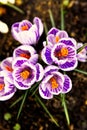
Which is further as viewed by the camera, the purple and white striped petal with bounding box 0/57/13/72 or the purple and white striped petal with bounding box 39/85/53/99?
the purple and white striped petal with bounding box 0/57/13/72

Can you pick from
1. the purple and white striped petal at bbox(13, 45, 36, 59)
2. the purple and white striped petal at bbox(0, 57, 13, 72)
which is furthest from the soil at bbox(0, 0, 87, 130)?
the purple and white striped petal at bbox(13, 45, 36, 59)

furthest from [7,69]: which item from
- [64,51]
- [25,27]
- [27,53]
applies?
[64,51]

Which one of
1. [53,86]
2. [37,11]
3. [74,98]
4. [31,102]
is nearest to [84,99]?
[74,98]

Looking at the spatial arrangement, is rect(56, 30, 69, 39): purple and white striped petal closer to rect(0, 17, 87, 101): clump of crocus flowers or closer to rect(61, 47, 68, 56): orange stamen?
rect(0, 17, 87, 101): clump of crocus flowers

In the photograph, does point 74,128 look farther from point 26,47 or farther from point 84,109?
point 26,47

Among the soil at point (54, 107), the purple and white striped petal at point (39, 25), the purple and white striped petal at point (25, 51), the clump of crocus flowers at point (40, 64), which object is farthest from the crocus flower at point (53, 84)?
the soil at point (54, 107)

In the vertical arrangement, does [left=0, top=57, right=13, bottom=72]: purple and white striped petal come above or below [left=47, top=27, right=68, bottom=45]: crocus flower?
below

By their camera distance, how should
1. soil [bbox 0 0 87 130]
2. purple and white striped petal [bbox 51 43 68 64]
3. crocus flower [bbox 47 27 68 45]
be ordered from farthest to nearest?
soil [bbox 0 0 87 130]
crocus flower [bbox 47 27 68 45]
purple and white striped petal [bbox 51 43 68 64]
